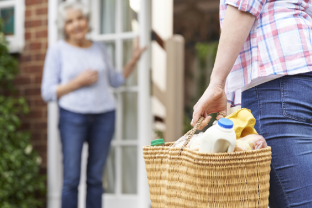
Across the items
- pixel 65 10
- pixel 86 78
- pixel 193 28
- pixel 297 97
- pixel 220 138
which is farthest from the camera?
pixel 193 28

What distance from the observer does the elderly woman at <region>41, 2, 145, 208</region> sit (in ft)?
8.20

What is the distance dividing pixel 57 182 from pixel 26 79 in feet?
3.07

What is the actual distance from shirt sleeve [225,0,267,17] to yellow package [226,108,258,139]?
0.25 meters

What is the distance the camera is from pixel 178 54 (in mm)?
3863

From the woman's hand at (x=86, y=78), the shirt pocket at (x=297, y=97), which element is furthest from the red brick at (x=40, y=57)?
the shirt pocket at (x=297, y=97)

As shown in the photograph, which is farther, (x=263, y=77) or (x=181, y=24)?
(x=181, y=24)

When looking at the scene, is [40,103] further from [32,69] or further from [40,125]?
[32,69]

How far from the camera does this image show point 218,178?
2.72ft

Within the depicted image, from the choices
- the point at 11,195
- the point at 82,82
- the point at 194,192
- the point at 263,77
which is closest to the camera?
the point at 194,192

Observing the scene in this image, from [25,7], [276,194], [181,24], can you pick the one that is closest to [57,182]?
[25,7]

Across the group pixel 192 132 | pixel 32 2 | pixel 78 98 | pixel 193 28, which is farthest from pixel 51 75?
pixel 193 28

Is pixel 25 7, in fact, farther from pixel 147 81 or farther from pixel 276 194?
pixel 276 194

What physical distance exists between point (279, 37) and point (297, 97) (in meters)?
0.16

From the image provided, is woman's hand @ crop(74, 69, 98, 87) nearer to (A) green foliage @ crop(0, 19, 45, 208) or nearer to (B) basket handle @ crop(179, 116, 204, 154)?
(A) green foliage @ crop(0, 19, 45, 208)
